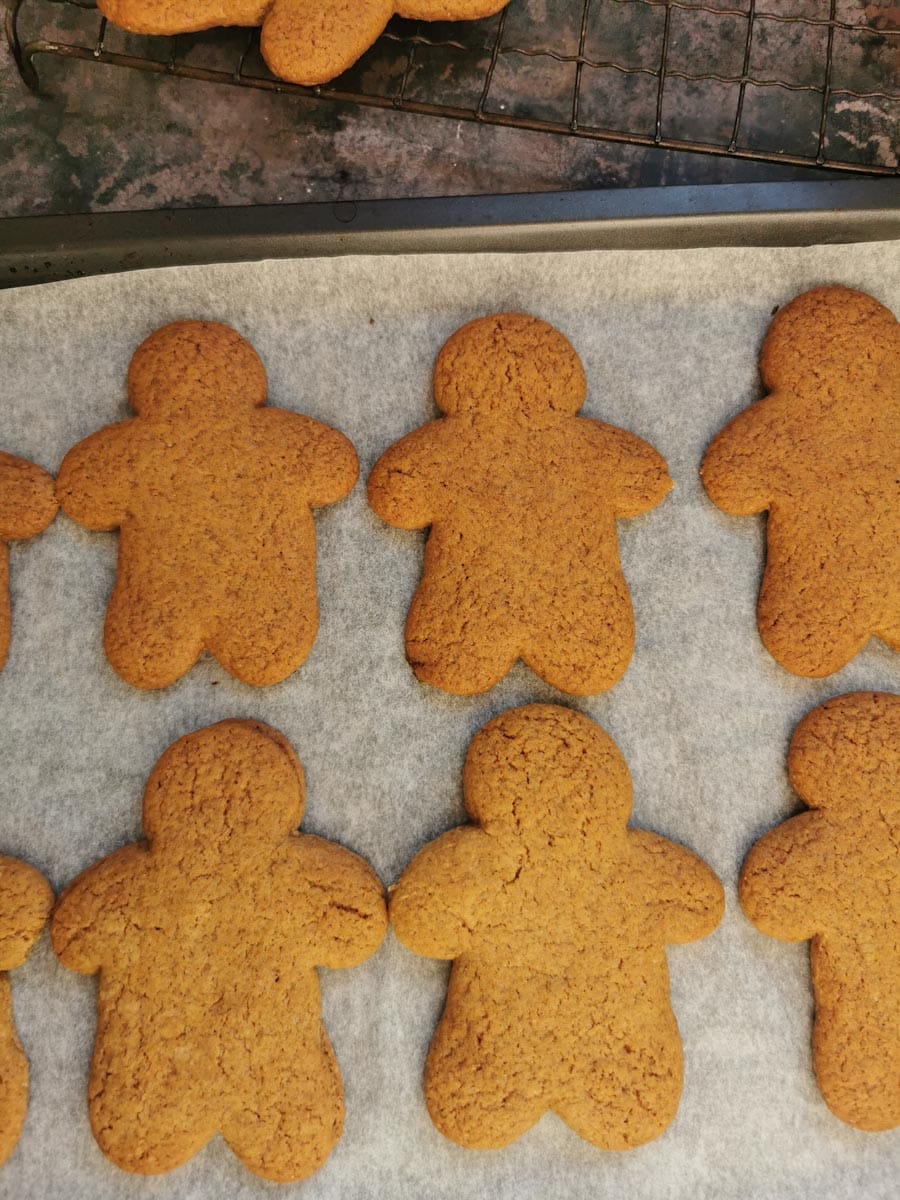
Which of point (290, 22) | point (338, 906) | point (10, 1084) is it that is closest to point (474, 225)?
point (290, 22)

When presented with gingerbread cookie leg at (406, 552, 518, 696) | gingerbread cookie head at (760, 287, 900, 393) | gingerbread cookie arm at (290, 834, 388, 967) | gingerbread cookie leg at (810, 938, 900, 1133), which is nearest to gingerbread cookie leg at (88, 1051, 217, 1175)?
gingerbread cookie arm at (290, 834, 388, 967)

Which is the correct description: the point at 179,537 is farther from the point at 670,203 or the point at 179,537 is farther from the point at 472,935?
the point at 670,203

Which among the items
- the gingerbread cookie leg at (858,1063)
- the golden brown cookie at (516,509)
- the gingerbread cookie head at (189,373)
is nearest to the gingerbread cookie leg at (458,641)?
the golden brown cookie at (516,509)

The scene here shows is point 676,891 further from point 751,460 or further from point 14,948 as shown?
point 14,948

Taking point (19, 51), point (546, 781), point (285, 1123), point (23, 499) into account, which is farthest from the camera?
point (19, 51)

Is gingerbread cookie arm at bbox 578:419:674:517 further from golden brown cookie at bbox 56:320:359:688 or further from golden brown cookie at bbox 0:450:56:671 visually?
golden brown cookie at bbox 0:450:56:671
